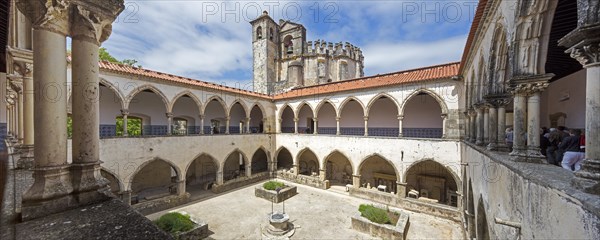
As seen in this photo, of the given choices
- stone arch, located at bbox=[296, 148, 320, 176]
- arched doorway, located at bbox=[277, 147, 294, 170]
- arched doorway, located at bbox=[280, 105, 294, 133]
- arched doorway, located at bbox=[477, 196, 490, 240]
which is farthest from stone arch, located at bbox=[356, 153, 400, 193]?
arched doorway, located at bbox=[477, 196, 490, 240]

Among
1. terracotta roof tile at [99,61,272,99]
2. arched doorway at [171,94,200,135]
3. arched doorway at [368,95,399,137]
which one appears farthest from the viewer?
arched doorway at [171,94,200,135]

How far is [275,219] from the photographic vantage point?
8.88 meters

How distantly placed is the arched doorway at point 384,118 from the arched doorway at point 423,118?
0.71 m

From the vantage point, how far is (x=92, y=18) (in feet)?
8.52

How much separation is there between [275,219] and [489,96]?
8055mm

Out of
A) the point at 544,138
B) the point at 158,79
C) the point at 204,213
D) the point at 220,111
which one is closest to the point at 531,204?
the point at 544,138

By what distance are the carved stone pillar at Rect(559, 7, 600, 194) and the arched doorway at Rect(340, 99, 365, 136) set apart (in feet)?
44.1

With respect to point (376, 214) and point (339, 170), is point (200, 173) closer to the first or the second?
point (339, 170)

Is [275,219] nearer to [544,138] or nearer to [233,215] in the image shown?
[233,215]

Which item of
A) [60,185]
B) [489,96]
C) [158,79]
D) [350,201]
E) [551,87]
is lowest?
[350,201]

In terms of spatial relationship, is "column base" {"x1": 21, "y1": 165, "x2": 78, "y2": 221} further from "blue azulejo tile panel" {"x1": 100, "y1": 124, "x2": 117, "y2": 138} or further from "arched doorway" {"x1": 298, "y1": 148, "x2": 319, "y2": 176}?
"arched doorway" {"x1": 298, "y1": 148, "x2": 319, "y2": 176}

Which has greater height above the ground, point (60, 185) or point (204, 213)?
point (60, 185)

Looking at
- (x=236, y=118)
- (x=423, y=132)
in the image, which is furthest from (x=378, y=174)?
(x=236, y=118)

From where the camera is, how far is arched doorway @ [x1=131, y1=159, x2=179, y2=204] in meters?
13.3
